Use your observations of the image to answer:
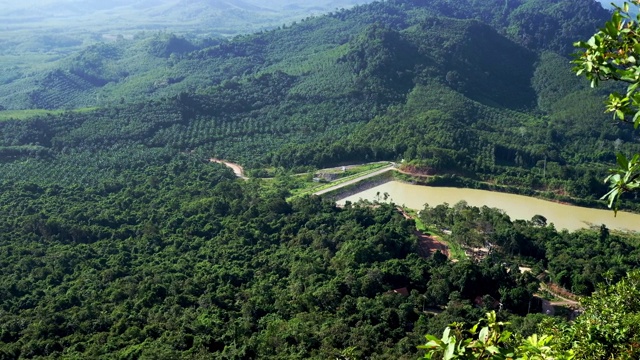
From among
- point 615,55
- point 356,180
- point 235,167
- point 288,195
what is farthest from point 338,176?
point 615,55

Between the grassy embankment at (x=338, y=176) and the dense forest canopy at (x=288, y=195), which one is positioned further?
the grassy embankment at (x=338, y=176)

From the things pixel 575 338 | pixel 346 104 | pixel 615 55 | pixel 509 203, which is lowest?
pixel 509 203

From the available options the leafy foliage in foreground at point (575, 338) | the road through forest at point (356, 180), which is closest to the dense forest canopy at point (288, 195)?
the road through forest at point (356, 180)

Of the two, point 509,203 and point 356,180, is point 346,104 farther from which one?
point 509,203

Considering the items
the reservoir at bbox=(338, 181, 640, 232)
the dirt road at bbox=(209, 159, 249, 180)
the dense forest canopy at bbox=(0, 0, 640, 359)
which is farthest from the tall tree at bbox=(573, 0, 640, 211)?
the dirt road at bbox=(209, 159, 249, 180)

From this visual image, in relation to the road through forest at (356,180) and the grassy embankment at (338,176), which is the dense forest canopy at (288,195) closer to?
the grassy embankment at (338,176)

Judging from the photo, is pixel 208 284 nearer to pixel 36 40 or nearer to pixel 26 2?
pixel 36 40
